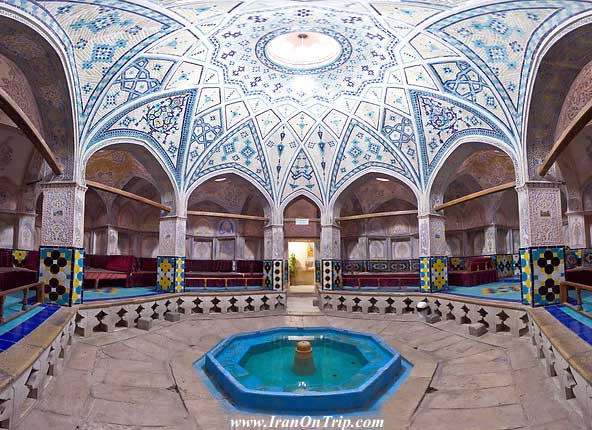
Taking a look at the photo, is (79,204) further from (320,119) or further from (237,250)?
(237,250)

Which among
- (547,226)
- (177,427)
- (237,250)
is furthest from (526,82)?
(237,250)

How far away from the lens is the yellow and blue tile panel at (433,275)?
1059 cm

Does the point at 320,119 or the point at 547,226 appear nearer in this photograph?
the point at 547,226

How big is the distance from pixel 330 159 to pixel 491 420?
28.0ft

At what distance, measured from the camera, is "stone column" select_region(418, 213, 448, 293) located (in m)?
10.6

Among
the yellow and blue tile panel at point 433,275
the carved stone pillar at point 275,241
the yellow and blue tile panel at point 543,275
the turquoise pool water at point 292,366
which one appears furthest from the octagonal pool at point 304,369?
the carved stone pillar at point 275,241

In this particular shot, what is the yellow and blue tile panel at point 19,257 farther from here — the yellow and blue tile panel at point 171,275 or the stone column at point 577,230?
the stone column at point 577,230

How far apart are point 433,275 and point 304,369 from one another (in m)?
5.42

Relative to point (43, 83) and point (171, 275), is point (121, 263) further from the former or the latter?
point (43, 83)

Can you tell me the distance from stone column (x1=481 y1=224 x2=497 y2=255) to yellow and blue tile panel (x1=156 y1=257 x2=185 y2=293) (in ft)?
36.2

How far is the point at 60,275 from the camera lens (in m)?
7.30

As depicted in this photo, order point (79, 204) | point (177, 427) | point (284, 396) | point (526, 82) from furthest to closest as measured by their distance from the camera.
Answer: point (79, 204)
point (526, 82)
point (284, 396)
point (177, 427)

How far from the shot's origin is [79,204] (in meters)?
7.67

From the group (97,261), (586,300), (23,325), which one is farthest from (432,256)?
(97,261)
